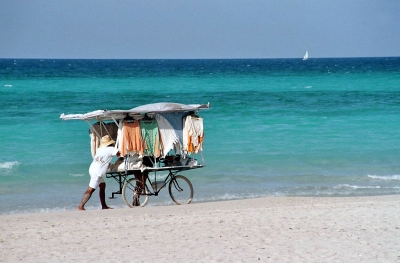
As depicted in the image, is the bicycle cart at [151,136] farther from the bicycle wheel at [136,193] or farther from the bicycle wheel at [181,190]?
the bicycle wheel at [181,190]

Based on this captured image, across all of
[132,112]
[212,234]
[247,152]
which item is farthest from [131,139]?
[247,152]

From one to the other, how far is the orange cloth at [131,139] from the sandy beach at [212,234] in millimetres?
1047

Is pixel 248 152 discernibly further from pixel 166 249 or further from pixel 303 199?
pixel 166 249

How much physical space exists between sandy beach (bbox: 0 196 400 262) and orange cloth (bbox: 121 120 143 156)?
41.2 inches

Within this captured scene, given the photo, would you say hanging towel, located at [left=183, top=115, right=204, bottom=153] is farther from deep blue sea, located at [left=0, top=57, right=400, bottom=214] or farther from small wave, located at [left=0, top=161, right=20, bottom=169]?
small wave, located at [left=0, top=161, right=20, bottom=169]

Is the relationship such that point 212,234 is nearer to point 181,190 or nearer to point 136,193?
point 136,193

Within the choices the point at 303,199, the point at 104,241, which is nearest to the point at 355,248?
the point at 104,241

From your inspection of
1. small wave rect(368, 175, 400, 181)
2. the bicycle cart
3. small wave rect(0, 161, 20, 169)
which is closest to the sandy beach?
the bicycle cart

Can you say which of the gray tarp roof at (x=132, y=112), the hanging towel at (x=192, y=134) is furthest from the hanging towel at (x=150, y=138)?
the hanging towel at (x=192, y=134)

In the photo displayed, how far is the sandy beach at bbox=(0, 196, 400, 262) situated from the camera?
25.2ft

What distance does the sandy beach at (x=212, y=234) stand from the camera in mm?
7687

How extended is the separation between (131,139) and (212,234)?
9.17 ft

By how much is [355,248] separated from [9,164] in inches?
438

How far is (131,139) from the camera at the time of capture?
35.4 ft
